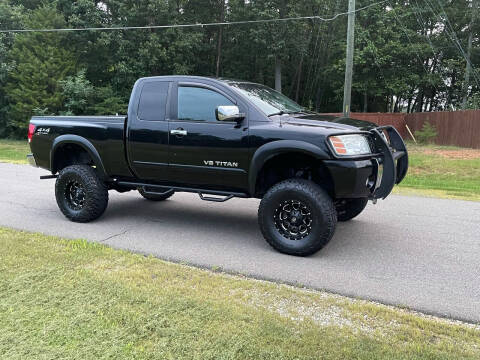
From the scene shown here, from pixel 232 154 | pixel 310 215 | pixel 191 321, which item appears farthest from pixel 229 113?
pixel 191 321

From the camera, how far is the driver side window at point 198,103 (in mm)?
5375

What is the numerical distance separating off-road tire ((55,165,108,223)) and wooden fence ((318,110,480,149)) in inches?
755

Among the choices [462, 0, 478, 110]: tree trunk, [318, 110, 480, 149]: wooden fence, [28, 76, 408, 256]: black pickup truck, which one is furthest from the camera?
[462, 0, 478, 110]: tree trunk

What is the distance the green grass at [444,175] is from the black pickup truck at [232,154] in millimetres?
4224

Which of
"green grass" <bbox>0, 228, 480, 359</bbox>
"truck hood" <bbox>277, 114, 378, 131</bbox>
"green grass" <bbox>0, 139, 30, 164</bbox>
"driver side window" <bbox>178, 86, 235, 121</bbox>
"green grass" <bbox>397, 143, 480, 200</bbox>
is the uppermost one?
"driver side window" <bbox>178, 86, 235, 121</bbox>

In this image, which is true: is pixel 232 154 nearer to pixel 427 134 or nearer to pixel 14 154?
pixel 14 154

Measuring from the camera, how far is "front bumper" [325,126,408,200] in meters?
4.53

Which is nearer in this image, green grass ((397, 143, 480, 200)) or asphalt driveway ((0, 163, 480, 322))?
asphalt driveway ((0, 163, 480, 322))

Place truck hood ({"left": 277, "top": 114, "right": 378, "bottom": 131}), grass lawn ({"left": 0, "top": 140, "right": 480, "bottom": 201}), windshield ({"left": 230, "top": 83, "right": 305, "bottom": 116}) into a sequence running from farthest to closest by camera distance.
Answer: grass lawn ({"left": 0, "top": 140, "right": 480, "bottom": 201}) → windshield ({"left": 230, "top": 83, "right": 305, "bottom": 116}) → truck hood ({"left": 277, "top": 114, "right": 378, "bottom": 131})

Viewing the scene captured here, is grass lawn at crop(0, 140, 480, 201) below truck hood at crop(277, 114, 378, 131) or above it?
below

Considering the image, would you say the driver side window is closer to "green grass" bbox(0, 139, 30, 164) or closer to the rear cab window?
the rear cab window

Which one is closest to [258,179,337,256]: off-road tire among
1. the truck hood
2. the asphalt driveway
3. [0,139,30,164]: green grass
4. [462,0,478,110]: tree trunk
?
the asphalt driveway

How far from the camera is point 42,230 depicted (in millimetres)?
5746

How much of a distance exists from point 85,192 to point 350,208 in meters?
3.82
